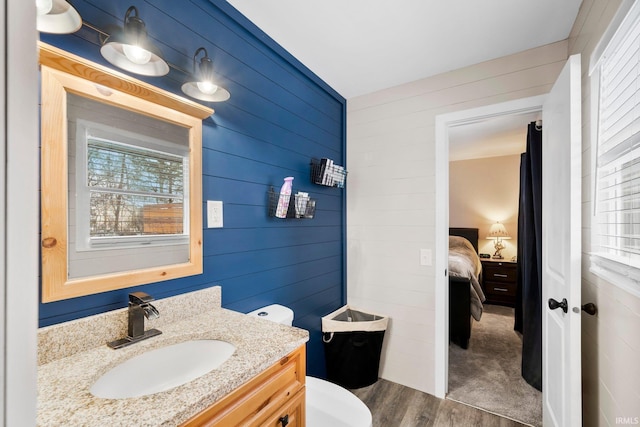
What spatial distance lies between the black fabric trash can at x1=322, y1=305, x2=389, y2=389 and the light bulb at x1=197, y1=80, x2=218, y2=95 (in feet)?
5.58

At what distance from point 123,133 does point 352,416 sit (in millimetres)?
1549

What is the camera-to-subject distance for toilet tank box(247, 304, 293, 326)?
5.34 feet

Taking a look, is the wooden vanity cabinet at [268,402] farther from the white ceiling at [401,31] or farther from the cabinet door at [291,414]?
the white ceiling at [401,31]

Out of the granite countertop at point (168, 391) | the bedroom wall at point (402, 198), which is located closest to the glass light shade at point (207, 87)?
the granite countertop at point (168, 391)

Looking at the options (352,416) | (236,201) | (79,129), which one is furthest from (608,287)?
(79,129)

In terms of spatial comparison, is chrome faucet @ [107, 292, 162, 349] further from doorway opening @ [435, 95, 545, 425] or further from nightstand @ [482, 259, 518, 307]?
nightstand @ [482, 259, 518, 307]

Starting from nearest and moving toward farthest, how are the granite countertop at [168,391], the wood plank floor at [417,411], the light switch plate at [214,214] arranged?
the granite countertop at [168,391] < the light switch plate at [214,214] < the wood plank floor at [417,411]

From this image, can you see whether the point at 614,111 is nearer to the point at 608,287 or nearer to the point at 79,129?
the point at 608,287

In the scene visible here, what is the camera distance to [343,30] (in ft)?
5.71

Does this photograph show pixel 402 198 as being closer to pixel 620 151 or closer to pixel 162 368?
pixel 620 151

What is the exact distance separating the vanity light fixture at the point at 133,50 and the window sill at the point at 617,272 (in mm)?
1742

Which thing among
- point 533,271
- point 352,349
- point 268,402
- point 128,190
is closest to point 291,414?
point 268,402

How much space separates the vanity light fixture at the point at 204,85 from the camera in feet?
4.24

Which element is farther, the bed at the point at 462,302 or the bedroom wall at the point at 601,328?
the bed at the point at 462,302
